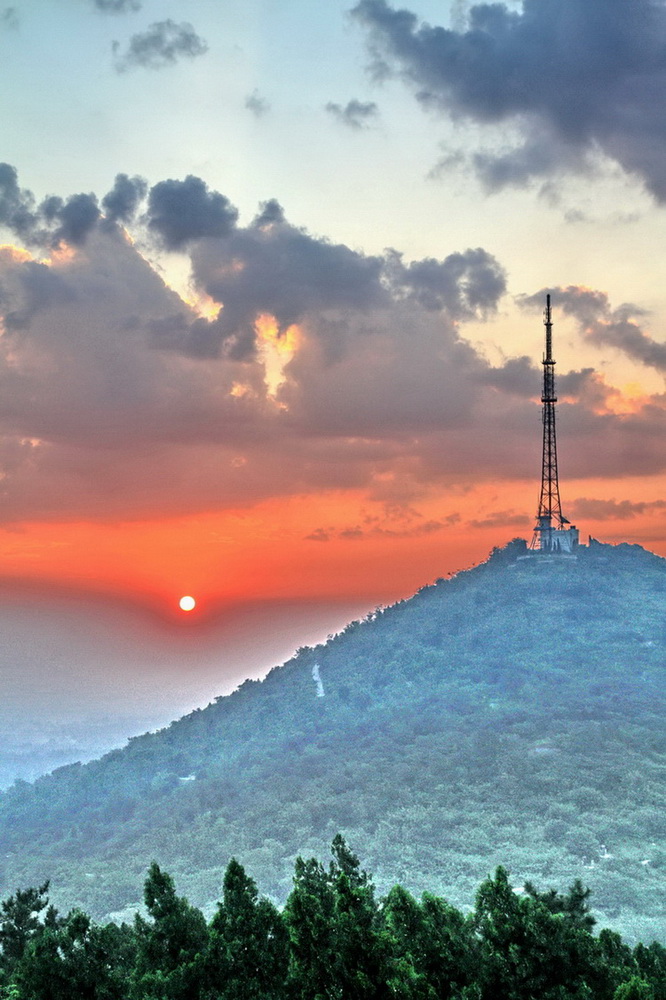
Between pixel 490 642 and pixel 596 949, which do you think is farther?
pixel 490 642

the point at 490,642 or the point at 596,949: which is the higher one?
the point at 490,642

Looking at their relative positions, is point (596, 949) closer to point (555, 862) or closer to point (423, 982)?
point (423, 982)

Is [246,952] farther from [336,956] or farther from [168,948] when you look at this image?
[336,956]

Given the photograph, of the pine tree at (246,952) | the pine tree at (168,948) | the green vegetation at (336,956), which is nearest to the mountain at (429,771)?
the green vegetation at (336,956)

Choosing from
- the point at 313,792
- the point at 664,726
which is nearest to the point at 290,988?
the point at 313,792

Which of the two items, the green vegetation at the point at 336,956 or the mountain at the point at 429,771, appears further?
the mountain at the point at 429,771

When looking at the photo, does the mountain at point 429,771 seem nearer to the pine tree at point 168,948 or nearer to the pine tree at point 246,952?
the pine tree at point 168,948

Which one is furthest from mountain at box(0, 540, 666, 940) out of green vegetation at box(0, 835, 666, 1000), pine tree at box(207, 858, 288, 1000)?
pine tree at box(207, 858, 288, 1000)
